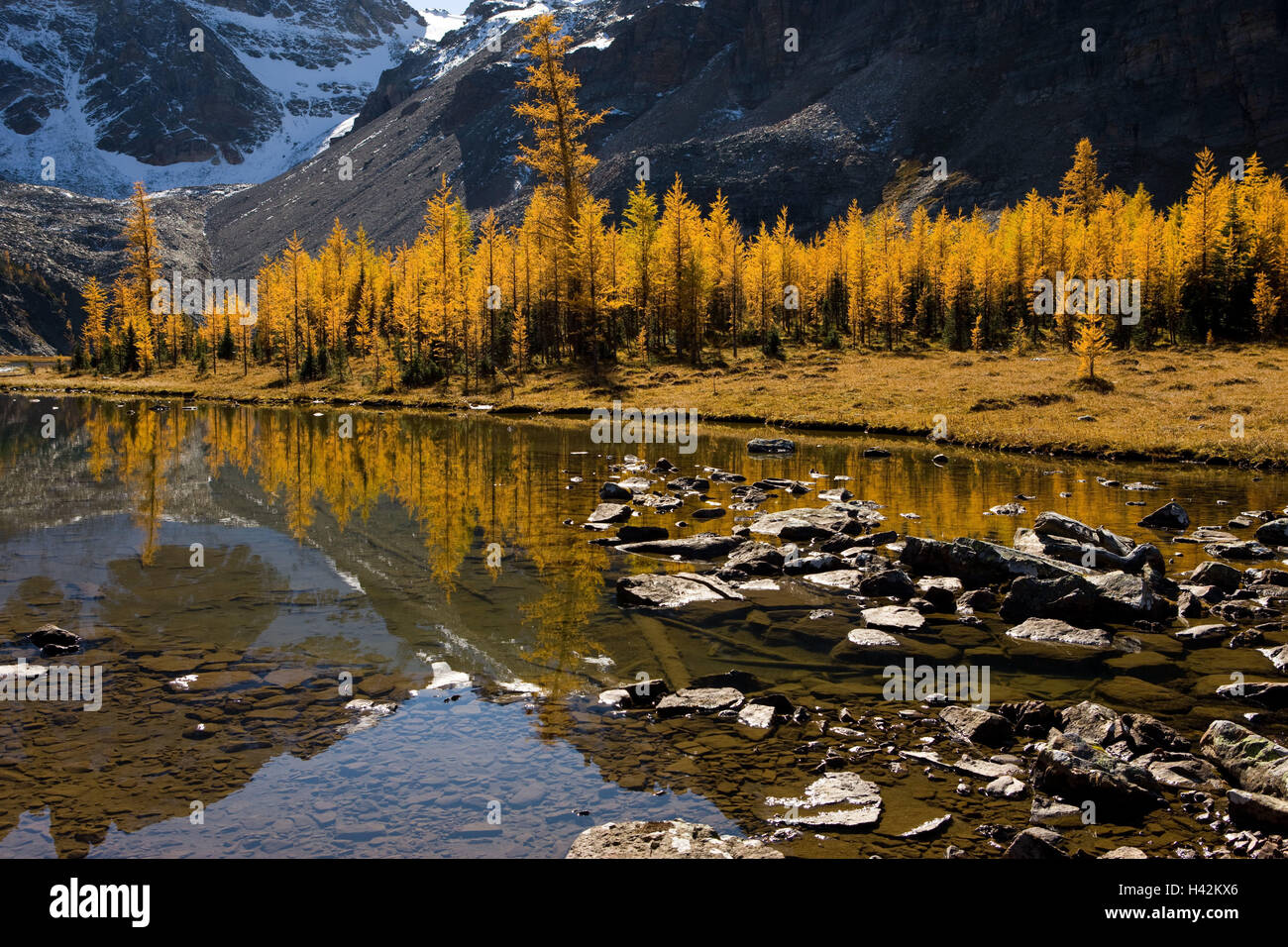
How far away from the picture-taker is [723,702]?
347 inches

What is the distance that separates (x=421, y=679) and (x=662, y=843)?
4.72 meters

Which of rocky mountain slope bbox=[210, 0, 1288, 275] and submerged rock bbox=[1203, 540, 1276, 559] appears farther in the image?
rocky mountain slope bbox=[210, 0, 1288, 275]

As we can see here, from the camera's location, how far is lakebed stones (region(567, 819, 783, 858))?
5918mm

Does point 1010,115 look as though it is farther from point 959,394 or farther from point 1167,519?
point 1167,519

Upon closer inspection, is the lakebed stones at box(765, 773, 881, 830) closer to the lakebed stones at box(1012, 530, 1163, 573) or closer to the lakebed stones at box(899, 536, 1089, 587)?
the lakebed stones at box(899, 536, 1089, 587)

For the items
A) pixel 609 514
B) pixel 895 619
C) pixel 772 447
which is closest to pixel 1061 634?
pixel 895 619

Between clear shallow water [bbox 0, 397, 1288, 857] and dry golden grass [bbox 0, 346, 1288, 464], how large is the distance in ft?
36.3

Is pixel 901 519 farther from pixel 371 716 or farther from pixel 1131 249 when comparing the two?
pixel 1131 249

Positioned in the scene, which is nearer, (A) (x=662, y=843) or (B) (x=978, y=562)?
(A) (x=662, y=843)

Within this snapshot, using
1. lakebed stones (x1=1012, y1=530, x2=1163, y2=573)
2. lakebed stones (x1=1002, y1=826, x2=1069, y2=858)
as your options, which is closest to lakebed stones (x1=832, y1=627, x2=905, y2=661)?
lakebed stones (x1=1002, y1=826, x2=1069, y2=858)

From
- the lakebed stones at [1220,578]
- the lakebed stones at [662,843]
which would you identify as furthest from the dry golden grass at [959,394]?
the lakebed stones at [662,843]

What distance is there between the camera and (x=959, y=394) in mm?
43500
